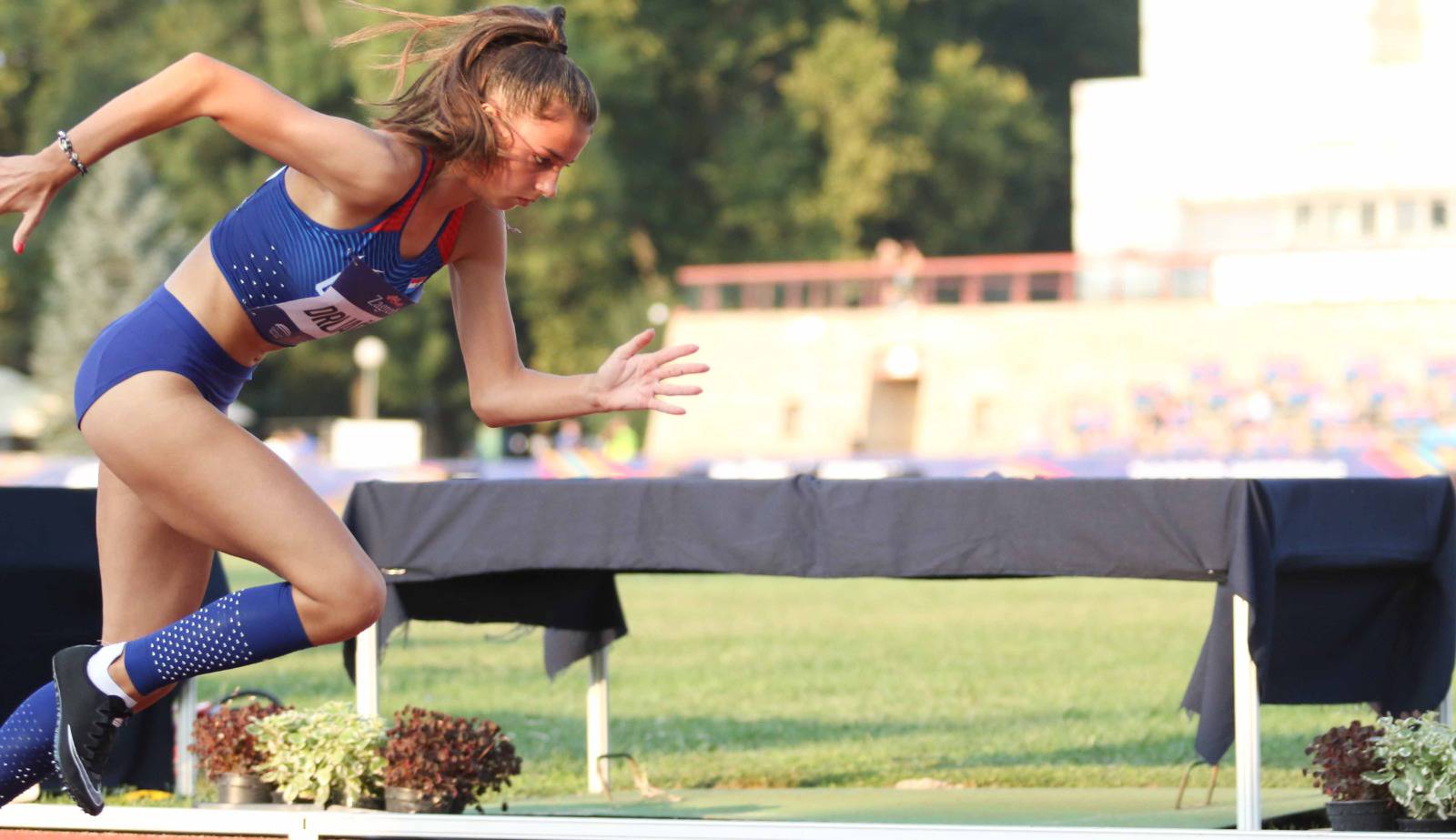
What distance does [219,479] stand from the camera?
378 centimetres

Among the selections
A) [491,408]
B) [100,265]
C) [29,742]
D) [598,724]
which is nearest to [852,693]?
[598,724]

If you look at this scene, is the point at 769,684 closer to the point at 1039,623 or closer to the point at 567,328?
the point at 1039,623

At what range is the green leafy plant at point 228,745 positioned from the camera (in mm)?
6176

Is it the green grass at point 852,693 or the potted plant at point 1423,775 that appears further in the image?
the green grass at point 852,693

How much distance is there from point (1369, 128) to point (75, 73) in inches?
Answer: 1234

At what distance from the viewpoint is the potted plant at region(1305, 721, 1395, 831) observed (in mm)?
5445

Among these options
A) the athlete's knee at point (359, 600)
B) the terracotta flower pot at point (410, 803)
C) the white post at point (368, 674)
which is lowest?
the terracotta flower pot at point (410, 803)

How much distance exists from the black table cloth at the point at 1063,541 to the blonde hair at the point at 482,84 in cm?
226

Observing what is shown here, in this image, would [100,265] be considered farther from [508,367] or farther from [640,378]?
[640,378]

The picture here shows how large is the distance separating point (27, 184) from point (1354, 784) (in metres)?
3.90

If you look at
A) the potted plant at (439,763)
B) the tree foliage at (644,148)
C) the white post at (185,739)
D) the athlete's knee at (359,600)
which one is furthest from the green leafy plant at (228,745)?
the tree foliage at (644,148)

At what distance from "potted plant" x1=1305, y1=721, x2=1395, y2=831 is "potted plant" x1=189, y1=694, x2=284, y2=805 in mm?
3244

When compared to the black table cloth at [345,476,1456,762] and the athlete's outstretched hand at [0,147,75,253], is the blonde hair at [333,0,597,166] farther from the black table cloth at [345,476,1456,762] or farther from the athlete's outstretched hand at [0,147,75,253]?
the black table cloth at [345,476,1456,762]

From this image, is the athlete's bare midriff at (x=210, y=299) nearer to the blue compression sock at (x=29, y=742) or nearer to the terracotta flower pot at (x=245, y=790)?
the blue compression sock at (x=29, y=742)
